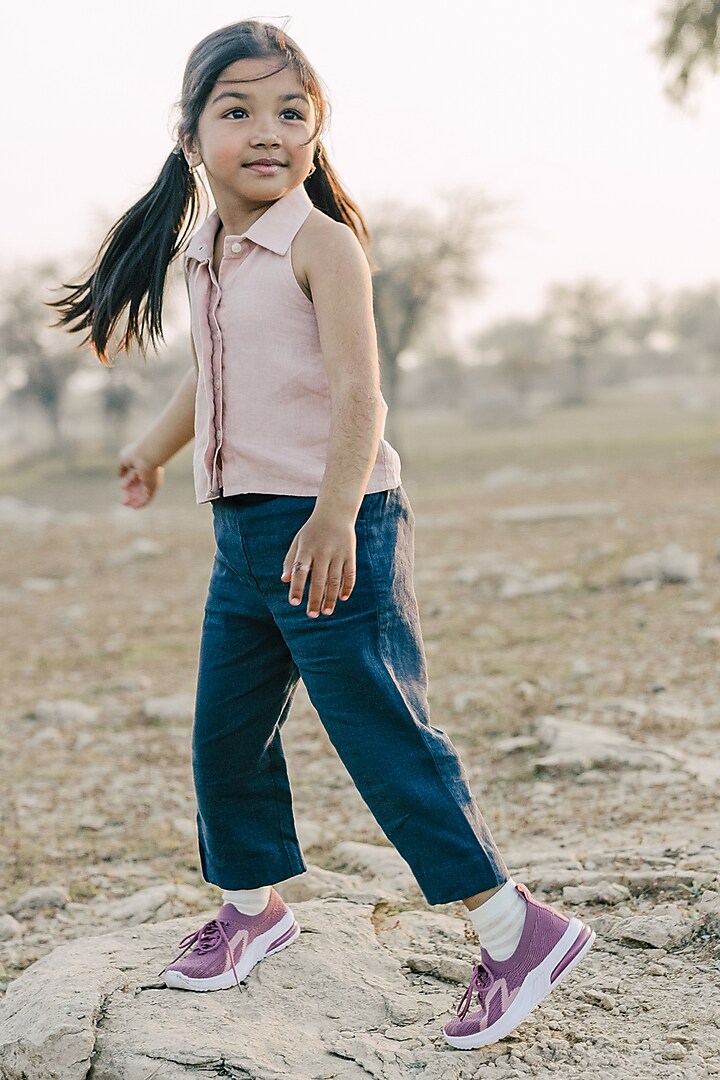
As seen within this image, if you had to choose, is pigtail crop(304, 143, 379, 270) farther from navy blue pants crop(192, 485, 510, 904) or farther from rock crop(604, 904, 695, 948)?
rock crop(604, 904, 695, 948)

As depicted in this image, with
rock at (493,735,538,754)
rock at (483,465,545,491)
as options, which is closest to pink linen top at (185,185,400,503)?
rock at (493,735,538,754)

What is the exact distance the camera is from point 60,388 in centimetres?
3441

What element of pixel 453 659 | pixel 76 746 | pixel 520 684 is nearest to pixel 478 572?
pixel 453 659

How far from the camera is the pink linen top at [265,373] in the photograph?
1961mm

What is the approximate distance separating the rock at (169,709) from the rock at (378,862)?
62.4 inches

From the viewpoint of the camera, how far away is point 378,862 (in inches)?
123

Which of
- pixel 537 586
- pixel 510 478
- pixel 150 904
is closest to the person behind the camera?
pixel 150 904

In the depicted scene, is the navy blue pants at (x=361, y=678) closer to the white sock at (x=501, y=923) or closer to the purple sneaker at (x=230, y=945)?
the white sock at (x=501, y=923)

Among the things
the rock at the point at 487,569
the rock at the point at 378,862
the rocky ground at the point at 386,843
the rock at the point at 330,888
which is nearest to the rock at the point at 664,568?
the rocky ground at the point at 386,843

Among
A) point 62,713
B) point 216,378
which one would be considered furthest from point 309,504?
point 62,713

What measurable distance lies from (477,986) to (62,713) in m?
3.28

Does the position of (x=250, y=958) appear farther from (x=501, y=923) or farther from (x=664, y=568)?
(x=664, y=568)

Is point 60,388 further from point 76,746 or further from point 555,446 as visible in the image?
point 76,746

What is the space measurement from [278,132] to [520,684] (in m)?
3.30
